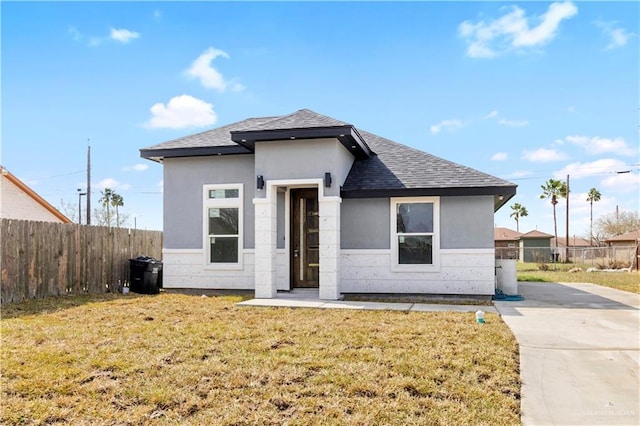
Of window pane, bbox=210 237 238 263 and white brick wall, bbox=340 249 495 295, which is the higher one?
window pane, bbox=210 237 238 263

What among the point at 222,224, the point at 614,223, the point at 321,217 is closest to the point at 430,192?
the point at 321,217

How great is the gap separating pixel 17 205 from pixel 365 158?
17.1 meters

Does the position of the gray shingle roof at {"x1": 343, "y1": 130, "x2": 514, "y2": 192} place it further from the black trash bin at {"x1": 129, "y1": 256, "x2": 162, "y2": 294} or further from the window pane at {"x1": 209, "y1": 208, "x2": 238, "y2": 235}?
the black trash bin at {"x1": 129, "y1": 256, "x2": 162, "y2": 294}

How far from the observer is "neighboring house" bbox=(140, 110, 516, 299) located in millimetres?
10367

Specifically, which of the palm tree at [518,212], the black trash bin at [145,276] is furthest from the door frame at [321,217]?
the palm tree at [518,212]

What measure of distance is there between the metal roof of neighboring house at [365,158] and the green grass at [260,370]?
3.77 metres

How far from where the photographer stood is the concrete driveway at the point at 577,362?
3.83 metres

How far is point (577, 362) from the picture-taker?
526cm

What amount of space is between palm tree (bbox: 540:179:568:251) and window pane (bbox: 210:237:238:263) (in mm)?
42322

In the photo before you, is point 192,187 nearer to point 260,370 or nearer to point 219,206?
point 219,206

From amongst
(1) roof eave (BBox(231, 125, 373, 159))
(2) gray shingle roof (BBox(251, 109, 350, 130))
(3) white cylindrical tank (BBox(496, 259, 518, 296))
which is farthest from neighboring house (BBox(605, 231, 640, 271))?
(2) gray shingle roof (BBox(251, 109, 350, 130))

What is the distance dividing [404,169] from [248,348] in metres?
7.51

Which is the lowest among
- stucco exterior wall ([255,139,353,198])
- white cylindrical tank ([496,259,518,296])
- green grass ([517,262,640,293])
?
green grass ([517,262,640,293])

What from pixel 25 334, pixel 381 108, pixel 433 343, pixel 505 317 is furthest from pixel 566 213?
pixel 25 334
